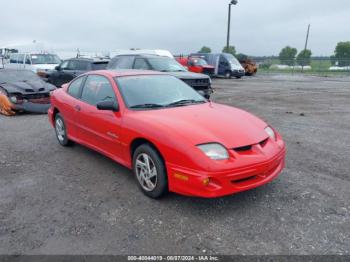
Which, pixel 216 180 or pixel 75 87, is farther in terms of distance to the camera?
pixel 75 87

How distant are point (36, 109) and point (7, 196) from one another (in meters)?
5.58

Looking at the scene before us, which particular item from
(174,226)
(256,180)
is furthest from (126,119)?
(256,180)

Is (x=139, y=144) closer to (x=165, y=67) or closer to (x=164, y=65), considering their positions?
(x=165, y=67)

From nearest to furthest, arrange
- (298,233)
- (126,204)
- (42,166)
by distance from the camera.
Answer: (298,233), (126,204), (42,166)

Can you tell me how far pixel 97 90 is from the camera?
4684mm

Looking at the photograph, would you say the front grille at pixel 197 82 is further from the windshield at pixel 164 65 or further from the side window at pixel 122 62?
the side window at pixel 122 62

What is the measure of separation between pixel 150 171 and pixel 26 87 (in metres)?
6.89

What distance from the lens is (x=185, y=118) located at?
3654mm

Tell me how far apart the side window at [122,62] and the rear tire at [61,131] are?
5235 millimetres

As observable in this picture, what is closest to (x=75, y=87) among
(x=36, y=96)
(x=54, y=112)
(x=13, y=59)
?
(x=54, y=112)

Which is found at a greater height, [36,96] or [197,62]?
[197,62]

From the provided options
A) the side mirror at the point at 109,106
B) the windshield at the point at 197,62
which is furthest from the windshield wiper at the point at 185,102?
the windshield at the point at 197,62

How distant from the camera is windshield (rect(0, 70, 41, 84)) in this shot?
9.39 m

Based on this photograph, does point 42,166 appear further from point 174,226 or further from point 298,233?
point 298,233
